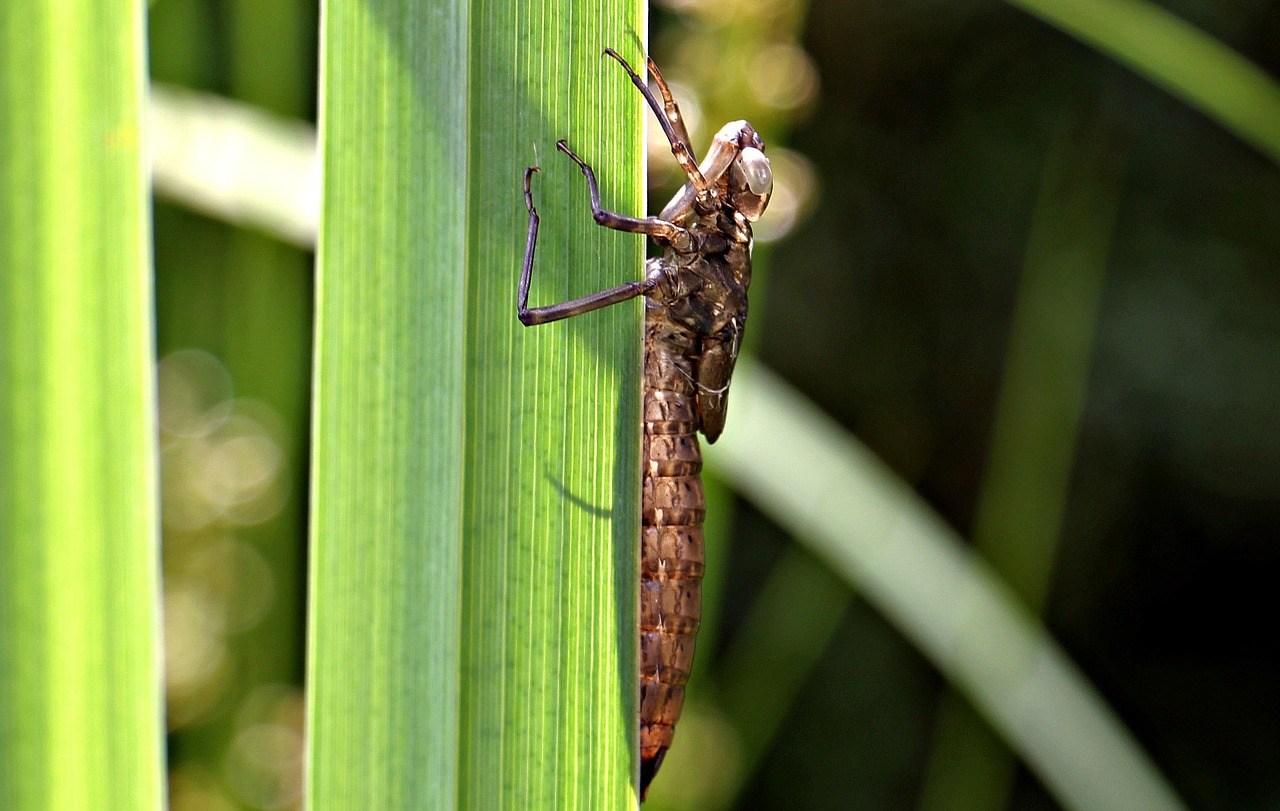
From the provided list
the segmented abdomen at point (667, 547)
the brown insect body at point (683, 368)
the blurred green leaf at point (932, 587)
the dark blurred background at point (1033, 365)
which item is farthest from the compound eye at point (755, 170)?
the dark blurred background at point (1033, 365)

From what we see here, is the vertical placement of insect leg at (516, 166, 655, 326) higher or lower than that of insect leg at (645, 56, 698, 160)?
lower

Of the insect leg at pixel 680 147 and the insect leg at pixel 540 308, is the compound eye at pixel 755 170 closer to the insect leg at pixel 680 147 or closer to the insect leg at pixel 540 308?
the insect leg at pixel 680 147

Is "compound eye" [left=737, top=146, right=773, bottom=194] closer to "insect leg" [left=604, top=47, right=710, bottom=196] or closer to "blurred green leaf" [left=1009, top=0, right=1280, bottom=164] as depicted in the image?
"insect leg" [left=604, top=47, right=710, bottom=196]

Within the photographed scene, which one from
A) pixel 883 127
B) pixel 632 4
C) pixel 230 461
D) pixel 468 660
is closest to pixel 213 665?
pixel 230 461

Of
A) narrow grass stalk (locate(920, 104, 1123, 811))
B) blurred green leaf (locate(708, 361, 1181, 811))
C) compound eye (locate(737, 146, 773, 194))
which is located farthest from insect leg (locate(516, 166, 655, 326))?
narrow grass stalk (locate(920, 104, 1123, 811))

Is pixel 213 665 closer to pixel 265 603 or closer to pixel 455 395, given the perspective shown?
pixel 265 603
